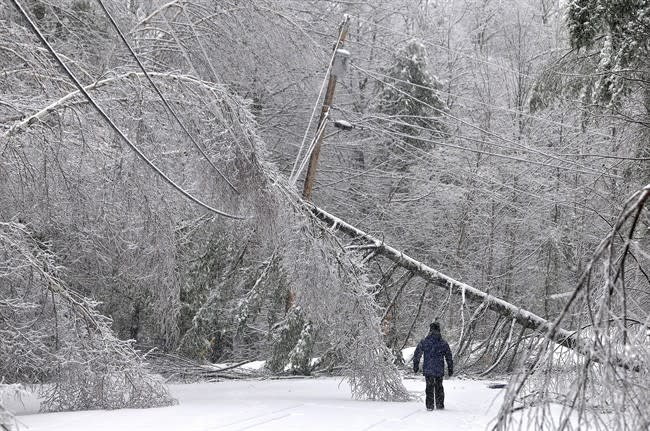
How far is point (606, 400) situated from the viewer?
2.79 meters

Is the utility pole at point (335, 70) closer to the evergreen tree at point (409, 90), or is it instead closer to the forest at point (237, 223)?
the forest at point (237, 223)

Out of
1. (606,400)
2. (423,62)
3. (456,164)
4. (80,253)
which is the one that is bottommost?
(606,400)

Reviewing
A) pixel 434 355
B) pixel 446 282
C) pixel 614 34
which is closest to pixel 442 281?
pixel 446 282

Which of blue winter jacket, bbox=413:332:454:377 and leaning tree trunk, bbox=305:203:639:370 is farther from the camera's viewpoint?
leaning tree trunk, bbox=305:203:639:370

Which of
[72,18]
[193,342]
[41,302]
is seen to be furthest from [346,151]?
[41,302]

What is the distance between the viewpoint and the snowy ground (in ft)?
28.1

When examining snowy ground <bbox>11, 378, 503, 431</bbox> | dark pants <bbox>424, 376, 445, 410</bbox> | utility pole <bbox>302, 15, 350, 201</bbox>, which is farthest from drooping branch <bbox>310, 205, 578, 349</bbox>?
dark pants <bbox>424, 376, 445, 410</bbox>

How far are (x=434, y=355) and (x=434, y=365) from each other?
0.55 ft

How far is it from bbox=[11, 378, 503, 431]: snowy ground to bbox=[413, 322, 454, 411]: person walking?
7.7 inches

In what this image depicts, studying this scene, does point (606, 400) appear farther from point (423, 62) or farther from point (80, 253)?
point (423, 62)

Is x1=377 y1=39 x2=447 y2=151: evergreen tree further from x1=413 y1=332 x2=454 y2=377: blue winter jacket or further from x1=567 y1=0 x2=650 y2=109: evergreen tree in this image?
x1=567 y1=0 x2=650 y2=109: evergreen tree

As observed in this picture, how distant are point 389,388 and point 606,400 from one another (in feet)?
31.0

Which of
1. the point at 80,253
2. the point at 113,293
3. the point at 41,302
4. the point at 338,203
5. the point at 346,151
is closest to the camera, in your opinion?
the point at 41,302

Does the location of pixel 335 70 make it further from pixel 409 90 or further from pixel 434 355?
pixel 409 90
